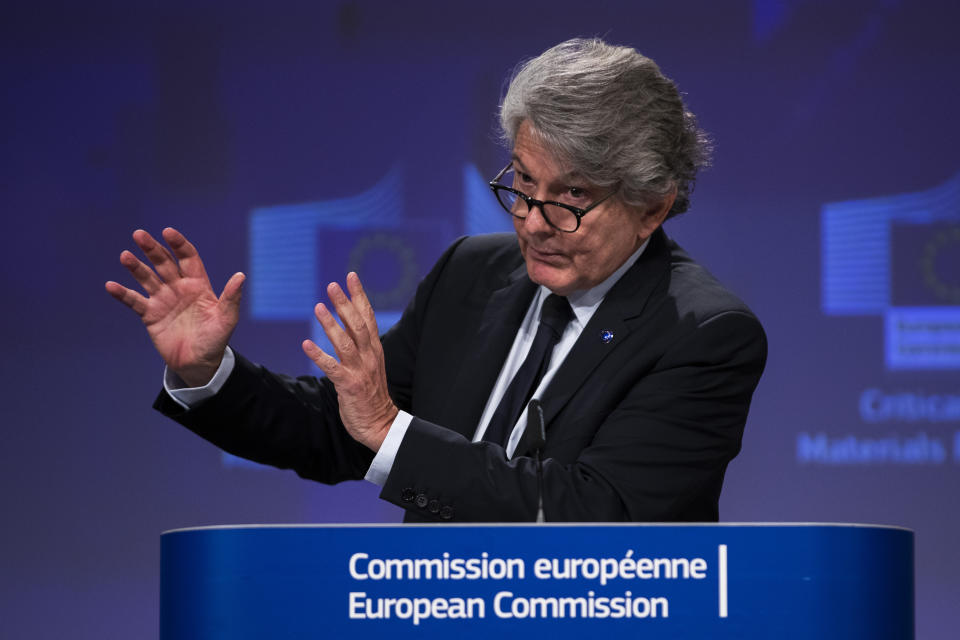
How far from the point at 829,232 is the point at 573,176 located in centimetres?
206

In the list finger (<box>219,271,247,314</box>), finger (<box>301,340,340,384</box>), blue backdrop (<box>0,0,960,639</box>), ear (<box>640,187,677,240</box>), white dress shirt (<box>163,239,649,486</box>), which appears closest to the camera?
finger (<box>301,340,340,384</box>)

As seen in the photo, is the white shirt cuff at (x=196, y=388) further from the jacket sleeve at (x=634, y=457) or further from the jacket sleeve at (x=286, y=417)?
the jacket sleeve at (x=634, y=457)

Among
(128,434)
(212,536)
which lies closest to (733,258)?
(128,434)

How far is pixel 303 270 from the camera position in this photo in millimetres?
3801

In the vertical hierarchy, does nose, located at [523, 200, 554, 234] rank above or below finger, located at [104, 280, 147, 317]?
above

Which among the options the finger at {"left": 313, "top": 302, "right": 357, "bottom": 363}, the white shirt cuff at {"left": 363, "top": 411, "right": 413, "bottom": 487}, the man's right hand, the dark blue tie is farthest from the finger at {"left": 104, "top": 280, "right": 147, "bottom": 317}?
the dark blue tie

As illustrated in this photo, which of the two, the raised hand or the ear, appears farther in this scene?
the ear

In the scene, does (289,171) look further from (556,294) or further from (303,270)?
(556,294)

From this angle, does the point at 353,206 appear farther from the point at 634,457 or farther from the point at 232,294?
the point at 634,457

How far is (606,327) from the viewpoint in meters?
2.01

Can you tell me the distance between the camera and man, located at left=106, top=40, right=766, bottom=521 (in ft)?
6.15

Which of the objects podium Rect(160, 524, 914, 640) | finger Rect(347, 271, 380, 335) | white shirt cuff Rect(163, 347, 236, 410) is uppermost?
finger Rect(347, 271, 380, 335)

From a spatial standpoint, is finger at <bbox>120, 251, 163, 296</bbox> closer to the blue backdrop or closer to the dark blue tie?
the dark blue tie

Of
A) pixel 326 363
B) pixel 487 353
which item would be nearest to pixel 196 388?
pixel 326 363
